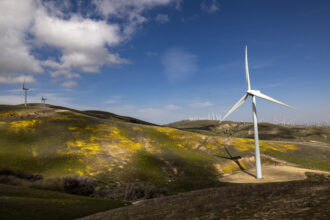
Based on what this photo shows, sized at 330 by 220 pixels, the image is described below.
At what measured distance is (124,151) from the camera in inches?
3059

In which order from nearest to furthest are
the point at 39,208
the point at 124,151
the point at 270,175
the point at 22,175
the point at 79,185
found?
the point at 39,208, the point at 79,185, the point at 22,175, the point at 270,175, the point at 124,151

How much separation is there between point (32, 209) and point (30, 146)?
45.5 m

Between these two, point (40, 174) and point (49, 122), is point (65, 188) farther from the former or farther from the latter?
point (49, 122)

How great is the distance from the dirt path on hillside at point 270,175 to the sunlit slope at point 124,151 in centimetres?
448

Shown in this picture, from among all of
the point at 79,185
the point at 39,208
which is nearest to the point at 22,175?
the point at 79,185

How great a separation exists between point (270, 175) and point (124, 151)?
172 feet

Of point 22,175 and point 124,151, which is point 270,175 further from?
point 22,175

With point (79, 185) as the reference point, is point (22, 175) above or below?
above

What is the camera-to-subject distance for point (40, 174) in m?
58.4

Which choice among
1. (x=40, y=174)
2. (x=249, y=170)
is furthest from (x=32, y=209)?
(x=249, y=170)

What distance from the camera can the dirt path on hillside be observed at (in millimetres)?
64137

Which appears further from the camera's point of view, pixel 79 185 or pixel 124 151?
pixel 124 151

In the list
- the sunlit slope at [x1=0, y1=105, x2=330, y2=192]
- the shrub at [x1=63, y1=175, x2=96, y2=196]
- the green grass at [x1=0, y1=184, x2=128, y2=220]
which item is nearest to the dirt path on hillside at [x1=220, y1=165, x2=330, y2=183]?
the sunlit slope at [x1=0, y1=105, x2=330, y2=192]

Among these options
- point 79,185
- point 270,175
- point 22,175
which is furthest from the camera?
point 270,175
